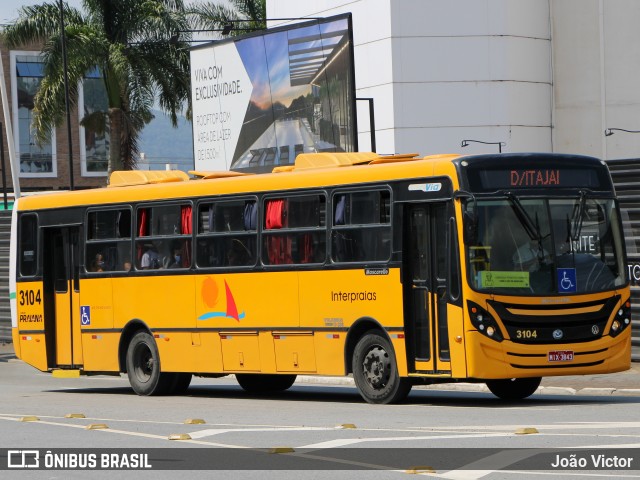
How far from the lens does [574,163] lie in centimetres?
1802

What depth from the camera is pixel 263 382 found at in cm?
2205

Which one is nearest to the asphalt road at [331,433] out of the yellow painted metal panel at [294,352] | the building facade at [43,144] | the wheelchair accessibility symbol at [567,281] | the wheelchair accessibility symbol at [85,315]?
the yellow painted metal panel at [294,352]

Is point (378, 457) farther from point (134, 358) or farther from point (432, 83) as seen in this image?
point (432, 83)

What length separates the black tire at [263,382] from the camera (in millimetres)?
21984

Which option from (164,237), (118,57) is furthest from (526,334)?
(118,57)

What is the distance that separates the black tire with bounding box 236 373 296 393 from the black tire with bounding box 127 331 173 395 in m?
1.16

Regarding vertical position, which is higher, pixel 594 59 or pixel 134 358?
pixel 594 59

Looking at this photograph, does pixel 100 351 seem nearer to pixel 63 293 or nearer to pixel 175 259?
pixel 63 293

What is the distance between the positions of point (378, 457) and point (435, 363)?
550 cm

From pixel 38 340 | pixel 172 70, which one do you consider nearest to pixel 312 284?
pixel 38 340

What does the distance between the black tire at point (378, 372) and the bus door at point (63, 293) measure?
20.1 feet

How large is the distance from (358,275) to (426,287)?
1.09 meters

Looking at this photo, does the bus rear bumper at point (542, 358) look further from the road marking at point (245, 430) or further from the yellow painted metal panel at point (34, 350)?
the yellow painted metal panel at point (34, 350)

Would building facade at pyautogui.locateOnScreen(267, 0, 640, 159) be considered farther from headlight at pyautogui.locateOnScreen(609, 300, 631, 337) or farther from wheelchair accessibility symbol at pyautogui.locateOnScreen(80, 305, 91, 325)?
headlight at pyautogui.locateOnScreen(609, 300, 631, 337)
